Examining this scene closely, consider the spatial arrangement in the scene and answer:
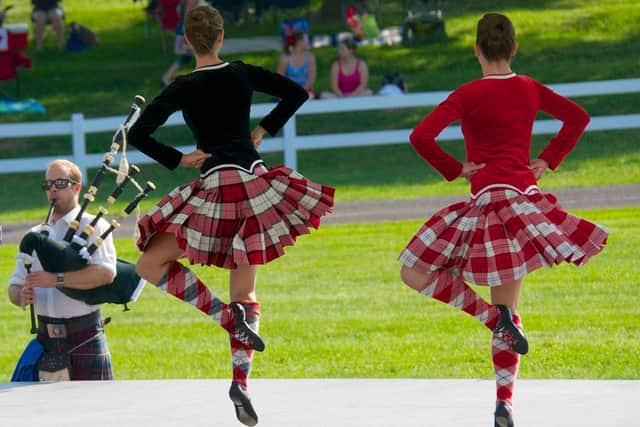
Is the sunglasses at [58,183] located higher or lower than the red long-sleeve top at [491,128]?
lower

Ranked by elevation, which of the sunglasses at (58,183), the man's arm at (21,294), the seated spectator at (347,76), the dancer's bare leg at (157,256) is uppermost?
the dancer's bare leg at (157,256)

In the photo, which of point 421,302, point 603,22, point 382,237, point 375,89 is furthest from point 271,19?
point 421,302

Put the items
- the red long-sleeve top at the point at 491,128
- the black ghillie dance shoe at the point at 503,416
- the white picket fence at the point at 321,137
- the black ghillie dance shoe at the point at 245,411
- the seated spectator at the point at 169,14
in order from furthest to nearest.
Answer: the seated spectator at the point at 169,14, the white picket fence at the point at 321,137, the black ghillie dance shoe at the point at 245,411, the red long-sleeve top at the point at 491,128, the black ghillie dance shoe at the point at 503,416

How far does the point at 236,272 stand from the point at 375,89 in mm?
17716

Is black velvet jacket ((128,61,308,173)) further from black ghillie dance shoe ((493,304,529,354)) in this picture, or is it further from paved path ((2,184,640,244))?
paved path ((2,184,640,244))

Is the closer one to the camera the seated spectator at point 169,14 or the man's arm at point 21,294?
the man's arm at point 21,294

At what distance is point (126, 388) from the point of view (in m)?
8.38

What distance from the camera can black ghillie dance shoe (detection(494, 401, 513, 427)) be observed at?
6688mm

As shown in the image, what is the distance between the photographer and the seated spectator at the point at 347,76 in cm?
2166

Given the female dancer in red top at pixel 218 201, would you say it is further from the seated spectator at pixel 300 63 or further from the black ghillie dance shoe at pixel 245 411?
the seated spectator at pixel 300 63

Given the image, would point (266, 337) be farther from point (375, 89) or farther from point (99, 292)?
point (375, 89)

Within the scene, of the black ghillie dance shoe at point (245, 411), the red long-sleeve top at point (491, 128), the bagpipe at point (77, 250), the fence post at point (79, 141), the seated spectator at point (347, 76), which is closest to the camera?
the red long-sleeve top at point (491, 128)

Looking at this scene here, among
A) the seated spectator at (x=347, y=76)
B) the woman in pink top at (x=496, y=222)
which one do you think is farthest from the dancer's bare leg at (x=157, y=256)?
the seated spectator at (x=347, y=76)

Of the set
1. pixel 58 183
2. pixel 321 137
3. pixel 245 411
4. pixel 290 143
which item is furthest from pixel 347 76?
pixel 245 411
